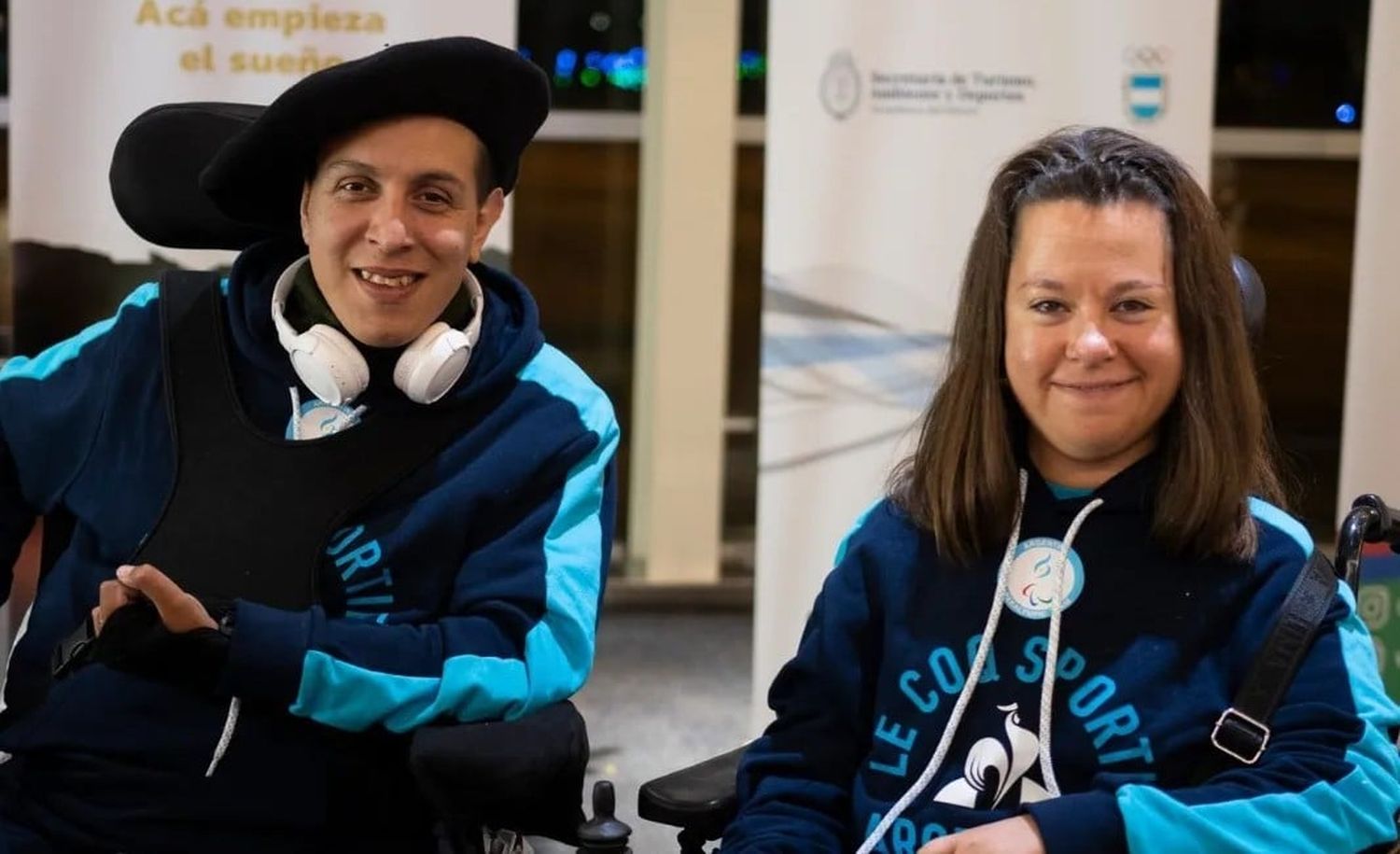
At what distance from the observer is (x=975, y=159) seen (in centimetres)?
353

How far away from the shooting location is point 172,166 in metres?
2.15

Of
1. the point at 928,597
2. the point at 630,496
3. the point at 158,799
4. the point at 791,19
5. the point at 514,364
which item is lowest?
the point at 630,496

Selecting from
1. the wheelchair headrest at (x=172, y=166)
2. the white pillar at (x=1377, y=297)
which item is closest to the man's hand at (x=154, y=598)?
the wheelchair headrest at (x=172, y=166)

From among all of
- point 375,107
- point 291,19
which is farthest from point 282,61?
point 375,107

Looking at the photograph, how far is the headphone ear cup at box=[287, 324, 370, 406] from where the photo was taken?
197cm

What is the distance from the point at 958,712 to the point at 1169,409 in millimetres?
350

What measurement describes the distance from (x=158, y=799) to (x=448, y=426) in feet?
1.68

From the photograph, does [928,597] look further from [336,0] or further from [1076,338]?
[336,0]

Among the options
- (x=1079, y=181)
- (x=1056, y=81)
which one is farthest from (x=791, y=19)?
(x=1079, y=181)

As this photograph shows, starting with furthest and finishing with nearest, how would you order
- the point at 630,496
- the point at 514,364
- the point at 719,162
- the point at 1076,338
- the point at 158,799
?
the point at 630,496
the point at 719,162
the point at 514,364
the point at 158,799
the point at 1076,338

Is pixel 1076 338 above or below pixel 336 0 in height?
below

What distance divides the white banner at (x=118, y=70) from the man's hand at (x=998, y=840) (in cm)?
209

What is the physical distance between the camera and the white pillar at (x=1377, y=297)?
12.1ft

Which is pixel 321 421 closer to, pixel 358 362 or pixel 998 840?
pixel 358 362
